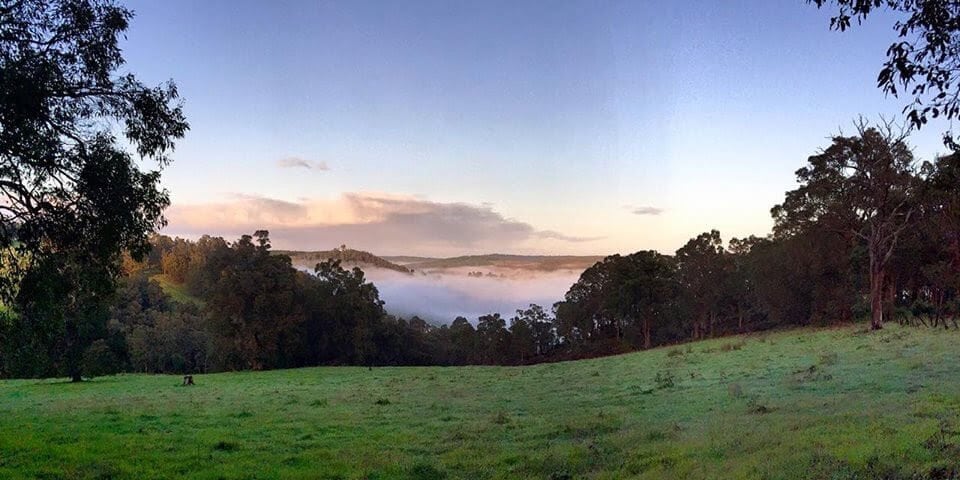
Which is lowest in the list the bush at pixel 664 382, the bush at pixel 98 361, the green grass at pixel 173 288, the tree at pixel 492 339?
the tree at pixel 492 339

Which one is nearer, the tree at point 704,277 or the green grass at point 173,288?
the tree at point 704,277

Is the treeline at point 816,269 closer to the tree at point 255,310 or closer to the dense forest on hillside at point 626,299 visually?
the dense forest on hillside at point 626,299

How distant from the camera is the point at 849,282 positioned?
6003cm

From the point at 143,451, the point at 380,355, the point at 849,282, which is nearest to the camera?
the point at 143,451

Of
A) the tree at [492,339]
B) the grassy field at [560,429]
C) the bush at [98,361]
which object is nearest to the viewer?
the grassy field at [560,429]

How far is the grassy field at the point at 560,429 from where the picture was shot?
32.4 ft

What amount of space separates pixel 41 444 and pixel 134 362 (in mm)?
63671

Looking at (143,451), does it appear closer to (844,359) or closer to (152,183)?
(152,183)

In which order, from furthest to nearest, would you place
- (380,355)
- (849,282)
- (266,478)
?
(380,355) → (849,282) → (266,478)

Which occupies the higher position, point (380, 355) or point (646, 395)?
point (646, 395)

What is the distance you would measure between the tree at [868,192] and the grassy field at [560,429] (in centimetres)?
1669

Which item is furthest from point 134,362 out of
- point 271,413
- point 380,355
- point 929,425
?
point 929,425

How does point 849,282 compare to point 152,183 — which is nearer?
point 152,183

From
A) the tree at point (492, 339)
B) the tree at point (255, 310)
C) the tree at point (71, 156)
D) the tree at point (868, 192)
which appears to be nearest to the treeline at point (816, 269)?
the tree at point (868, 192)
